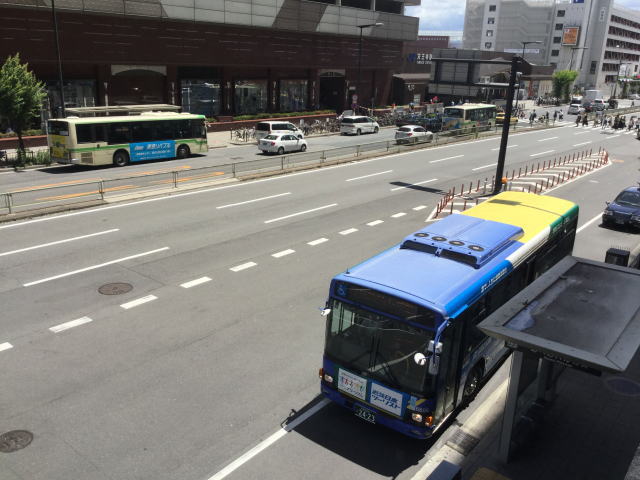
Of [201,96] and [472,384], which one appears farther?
[201,96]

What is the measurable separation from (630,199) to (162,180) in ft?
67.6

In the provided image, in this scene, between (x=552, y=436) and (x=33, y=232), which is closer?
(x=552, y=436)

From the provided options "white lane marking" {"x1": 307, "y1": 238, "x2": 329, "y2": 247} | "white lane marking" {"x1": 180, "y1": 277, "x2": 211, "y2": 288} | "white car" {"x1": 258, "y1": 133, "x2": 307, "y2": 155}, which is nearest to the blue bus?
"white lane marking" {"x1": 180, "y1": 277, "x2": 211, "y2": 288}

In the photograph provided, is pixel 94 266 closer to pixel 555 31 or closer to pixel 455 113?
pixel 455 113

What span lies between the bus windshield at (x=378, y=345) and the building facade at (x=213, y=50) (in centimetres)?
3697

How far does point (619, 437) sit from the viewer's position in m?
8.80

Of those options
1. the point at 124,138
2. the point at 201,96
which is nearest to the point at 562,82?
the point at 201,96

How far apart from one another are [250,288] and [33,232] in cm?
926

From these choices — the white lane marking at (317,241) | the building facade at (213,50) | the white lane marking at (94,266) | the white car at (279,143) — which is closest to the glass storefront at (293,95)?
the building facade at (213,50)

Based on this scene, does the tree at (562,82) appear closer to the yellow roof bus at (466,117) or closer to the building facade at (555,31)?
the building facade at (555,31)

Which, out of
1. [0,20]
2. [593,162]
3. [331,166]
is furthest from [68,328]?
[593,162]

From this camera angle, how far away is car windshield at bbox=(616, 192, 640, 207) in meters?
22.6

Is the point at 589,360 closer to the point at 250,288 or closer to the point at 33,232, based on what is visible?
the point at 250,288

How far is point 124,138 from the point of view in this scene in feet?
105
